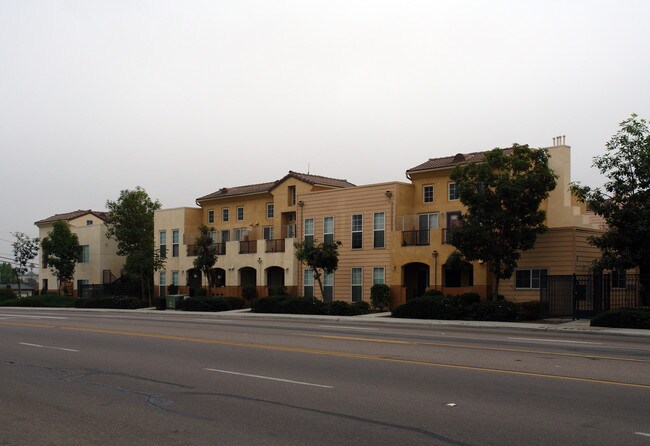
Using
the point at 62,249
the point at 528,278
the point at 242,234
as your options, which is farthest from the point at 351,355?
the point at 62,249

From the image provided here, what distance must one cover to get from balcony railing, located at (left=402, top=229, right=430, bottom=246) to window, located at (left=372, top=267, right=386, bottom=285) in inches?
85.5

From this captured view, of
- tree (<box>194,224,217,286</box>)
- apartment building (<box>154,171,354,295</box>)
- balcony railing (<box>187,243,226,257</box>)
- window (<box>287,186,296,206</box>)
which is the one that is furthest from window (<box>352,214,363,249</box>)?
balcony railing (<box>187,243,226,257</box>)

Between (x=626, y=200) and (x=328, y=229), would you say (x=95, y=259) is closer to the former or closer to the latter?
(x=328, y=229)

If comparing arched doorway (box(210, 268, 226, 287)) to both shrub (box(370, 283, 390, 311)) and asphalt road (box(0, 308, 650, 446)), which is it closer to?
shrub (box(370, 283, 390, 311))

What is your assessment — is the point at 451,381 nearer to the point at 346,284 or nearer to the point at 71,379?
the point at 71,379

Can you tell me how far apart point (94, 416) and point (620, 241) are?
22.9m

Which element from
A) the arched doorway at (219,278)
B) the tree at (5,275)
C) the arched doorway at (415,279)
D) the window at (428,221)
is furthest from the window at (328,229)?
the tree at (5,275)

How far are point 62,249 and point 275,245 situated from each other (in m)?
24.2

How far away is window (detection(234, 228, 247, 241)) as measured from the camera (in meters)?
50.5

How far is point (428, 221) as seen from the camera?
4016cm

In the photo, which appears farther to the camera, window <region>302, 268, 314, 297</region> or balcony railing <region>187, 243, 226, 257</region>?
balcony railing <region>187, 243, 226, 257</region>

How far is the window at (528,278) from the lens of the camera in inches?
1378

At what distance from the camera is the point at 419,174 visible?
133ft

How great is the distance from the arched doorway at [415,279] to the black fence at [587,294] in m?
9.06
